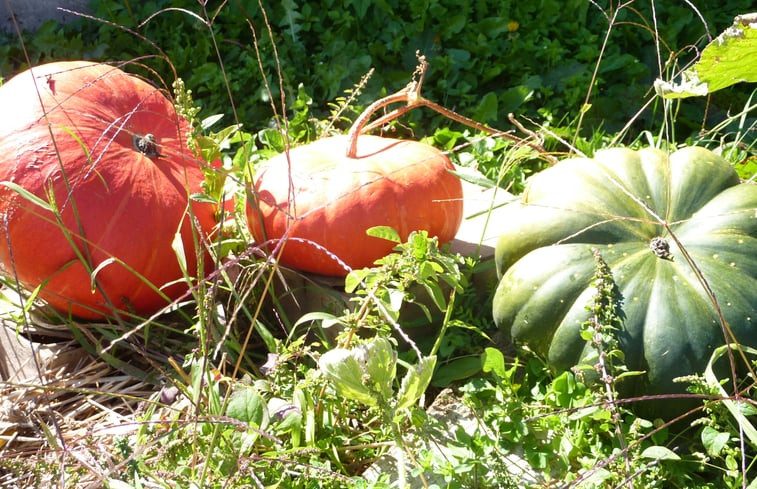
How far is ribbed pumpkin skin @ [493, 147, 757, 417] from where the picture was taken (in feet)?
6.98

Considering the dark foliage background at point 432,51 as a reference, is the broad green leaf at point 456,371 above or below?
below

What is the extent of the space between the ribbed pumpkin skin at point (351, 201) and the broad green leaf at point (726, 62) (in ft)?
2.53

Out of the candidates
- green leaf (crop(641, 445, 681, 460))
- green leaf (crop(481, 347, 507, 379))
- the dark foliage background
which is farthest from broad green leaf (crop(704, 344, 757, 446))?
the dark foliage background

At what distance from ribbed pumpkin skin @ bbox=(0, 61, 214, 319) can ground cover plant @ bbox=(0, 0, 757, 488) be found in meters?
0.12

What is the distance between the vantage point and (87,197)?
2465 mm

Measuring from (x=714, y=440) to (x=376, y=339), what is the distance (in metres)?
0.78

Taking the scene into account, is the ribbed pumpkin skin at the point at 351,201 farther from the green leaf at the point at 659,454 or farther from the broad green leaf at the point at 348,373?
the green leaf at the point at 659,454

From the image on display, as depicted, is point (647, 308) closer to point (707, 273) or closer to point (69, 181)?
point (707, 273)

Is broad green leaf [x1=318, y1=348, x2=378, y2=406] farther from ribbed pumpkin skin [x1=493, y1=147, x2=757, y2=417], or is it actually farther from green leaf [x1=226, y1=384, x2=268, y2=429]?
ribbed pumpkin skin [x1=493, y1=147, x2=757, y2=417]

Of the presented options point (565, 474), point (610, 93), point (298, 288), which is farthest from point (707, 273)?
point (610, 93)

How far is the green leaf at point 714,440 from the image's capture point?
186 cm

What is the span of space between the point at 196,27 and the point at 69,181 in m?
2.18

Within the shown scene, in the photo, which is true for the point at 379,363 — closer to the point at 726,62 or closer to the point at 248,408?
the point at 248,408

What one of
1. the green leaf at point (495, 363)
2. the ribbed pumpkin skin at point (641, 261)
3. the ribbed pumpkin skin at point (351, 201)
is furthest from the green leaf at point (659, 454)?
the ribbed pumpkin skin at point (351, 201)
